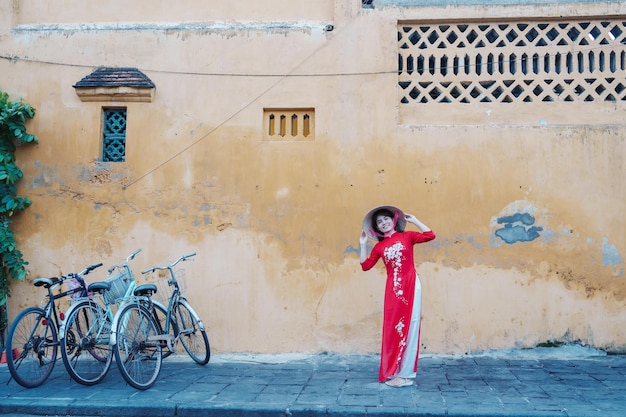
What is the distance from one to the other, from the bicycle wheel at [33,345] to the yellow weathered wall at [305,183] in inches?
57.5

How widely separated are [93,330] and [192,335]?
1.19 m

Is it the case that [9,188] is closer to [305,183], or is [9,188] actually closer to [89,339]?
[89,339]

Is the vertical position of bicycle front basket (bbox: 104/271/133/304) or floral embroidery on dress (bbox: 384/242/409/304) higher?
floral embroidery on dress (bbox: 384/242/409/304)

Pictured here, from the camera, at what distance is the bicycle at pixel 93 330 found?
215 inches

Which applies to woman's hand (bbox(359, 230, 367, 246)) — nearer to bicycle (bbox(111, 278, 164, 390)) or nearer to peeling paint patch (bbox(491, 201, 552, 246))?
peeling paint patch (bbox(491, 201, 552, 246))

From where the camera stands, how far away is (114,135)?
7180mm

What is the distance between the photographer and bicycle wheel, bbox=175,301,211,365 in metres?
6.24

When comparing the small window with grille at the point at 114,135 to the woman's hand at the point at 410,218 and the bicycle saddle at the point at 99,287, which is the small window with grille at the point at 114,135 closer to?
the bicycle saddle at the point at 99,287

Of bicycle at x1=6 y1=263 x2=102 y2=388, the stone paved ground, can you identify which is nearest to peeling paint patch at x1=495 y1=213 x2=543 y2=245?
the stone paved ground

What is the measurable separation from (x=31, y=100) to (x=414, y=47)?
192 inches

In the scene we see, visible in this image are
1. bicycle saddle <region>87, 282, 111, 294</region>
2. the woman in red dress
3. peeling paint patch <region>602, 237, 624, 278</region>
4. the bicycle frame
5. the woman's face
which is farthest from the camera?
peeling paint patch <region>602, 237, 624, 278</region>

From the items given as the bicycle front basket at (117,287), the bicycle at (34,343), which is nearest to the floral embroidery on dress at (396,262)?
the bicycle front basket at (117,287)

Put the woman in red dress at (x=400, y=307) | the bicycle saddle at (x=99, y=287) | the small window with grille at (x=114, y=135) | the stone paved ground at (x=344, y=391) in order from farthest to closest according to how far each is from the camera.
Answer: the small window with grille at (x=114, y=135), the bicycle saddle at (x=99, y=287), the woman in red dress at (x=400, y=307), the stone paved ground at (x=344, y=391)

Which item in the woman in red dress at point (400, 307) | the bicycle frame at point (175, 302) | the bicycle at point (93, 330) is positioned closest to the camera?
the woman in red dress at point (400, 307)
